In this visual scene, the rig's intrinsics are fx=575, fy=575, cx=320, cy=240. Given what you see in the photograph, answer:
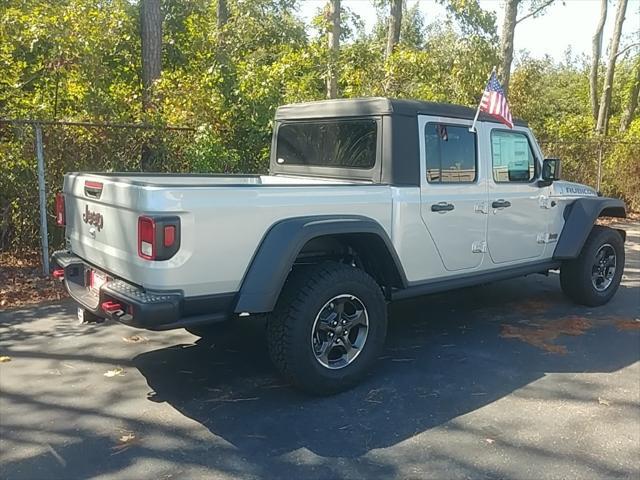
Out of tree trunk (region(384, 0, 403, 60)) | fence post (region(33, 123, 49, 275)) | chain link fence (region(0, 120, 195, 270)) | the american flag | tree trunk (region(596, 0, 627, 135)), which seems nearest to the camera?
the american flag

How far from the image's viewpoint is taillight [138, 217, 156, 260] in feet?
10.1

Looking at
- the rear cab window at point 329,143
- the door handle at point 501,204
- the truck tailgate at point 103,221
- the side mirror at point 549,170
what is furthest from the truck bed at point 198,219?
the side mirror at point 549,170

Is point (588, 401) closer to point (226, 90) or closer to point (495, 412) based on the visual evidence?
point (495, 412)

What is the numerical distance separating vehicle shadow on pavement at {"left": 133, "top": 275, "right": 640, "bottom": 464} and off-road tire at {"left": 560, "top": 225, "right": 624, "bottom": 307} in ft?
0.44

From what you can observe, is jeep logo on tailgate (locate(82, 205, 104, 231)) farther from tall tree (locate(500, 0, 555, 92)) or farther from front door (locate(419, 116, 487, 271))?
tall tree (locate(500, 0, 555, 92))

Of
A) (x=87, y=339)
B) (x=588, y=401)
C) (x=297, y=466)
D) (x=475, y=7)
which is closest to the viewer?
(x=297, y=466)

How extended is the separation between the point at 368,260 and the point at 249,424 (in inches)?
56.8

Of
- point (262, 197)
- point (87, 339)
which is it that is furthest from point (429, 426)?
point (87, 339)

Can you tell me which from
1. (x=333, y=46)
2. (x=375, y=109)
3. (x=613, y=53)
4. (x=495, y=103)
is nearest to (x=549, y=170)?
(x=495, y=103)

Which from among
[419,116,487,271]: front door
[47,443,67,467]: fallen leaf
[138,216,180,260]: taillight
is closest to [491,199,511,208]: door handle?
[419,116,487,271]: front door

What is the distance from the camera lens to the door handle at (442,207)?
4324 millimetres

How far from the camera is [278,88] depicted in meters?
8.25

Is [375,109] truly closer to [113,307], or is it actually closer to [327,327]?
[327,327]

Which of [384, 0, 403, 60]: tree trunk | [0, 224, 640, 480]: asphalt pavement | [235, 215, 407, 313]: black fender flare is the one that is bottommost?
[0, 224, 640, 480]: asphalt pavement
